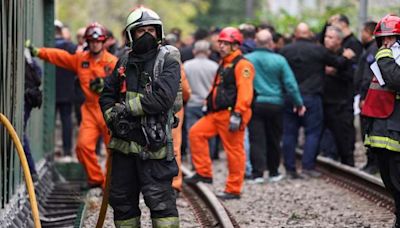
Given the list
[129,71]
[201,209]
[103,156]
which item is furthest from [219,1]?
[129,71]

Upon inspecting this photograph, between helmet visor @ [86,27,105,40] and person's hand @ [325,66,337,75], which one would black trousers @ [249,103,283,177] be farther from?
helmet visor @ [86,27,105,40]

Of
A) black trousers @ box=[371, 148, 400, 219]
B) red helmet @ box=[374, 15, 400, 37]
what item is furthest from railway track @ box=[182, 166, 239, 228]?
red helmet @ box=[374, 15, 400, 37]

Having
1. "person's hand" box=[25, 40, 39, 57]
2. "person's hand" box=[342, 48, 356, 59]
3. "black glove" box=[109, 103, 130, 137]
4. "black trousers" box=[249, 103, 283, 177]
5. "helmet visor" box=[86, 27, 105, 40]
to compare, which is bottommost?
"black trousers" box=[249, 103, 283, 177]

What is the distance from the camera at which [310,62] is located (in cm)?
1521

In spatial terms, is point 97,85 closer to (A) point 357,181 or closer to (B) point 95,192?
(B) point 95,192

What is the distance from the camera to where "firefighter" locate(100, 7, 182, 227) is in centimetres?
823

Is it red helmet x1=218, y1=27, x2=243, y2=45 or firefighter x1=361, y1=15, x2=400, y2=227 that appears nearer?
firefighter x1=361, y1=15, x2=400, y2=227

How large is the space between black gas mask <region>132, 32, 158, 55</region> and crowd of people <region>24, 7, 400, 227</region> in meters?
0.01

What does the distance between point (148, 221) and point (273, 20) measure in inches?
892

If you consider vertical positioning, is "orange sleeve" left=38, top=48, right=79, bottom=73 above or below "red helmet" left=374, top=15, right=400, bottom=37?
below

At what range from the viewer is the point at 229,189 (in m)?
13.0

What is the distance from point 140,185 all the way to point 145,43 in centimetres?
116

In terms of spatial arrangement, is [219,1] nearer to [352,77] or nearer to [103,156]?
[103,156]

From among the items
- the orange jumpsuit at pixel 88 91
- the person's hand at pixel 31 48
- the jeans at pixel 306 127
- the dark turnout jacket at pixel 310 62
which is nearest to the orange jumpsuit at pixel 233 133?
the orange jumpsuit at pixel 88 91
